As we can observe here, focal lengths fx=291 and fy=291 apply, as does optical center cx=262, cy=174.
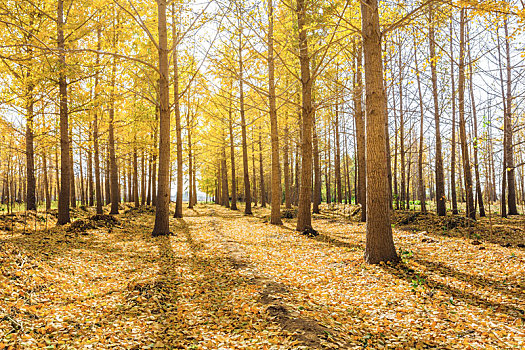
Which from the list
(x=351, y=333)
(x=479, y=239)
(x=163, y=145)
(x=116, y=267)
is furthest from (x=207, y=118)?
(x=351, y=333)

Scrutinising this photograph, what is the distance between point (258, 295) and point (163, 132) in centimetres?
668

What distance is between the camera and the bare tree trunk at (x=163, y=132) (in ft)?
30.3

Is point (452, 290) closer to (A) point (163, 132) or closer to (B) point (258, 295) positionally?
(B) point (258, 295)

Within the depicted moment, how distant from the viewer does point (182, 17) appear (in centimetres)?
1341

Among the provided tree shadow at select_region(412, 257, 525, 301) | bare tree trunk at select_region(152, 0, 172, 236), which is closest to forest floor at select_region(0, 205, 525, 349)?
tree shadow at select_region(412, 257, 525, 301)

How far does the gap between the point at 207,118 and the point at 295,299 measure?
18568 mm

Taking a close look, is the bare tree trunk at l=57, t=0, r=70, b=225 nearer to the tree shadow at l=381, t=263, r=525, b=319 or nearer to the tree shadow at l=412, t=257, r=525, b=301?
the tree shadow at l=381, t=263, r=525, b=319

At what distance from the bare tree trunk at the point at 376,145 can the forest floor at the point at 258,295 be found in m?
0.50

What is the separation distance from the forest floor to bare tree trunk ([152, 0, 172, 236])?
53.0 inches

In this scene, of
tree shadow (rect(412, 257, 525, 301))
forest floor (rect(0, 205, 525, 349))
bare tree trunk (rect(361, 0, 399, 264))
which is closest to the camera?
forest floor (rect(0, 205, 525, 349))

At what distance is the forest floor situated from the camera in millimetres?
3436

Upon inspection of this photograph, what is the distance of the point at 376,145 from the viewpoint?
20.1 ft

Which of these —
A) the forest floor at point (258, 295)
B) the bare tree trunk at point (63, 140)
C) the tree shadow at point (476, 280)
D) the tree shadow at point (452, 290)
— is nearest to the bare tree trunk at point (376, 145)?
the tree shadow at point (452, 290)

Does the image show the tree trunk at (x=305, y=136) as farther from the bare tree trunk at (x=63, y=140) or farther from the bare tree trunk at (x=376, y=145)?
the bare tree trunk at (x=63, y=140)
